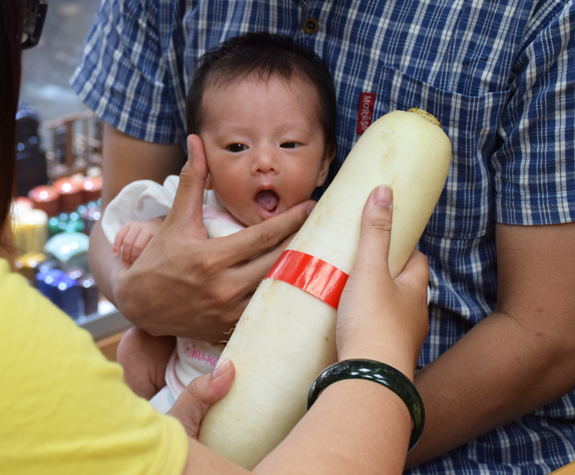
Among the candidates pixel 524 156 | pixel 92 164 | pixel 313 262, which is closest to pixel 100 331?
pixel 92 164

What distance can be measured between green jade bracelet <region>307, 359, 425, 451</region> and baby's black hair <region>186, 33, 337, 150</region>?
1.84 feet

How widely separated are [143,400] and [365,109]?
0.72m

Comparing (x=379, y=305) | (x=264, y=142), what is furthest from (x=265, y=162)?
(x=379, y=305)

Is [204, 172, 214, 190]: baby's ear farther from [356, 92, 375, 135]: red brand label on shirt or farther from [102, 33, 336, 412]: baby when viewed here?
[356, 92, 375, 135]: red brand label on shirt

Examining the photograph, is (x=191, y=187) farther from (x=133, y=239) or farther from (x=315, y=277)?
(x=315, y=277)

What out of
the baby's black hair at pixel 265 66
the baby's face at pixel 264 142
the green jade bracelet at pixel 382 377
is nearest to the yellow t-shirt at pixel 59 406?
the green jade bracelet at pixel 382 377

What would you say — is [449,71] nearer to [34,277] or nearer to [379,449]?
[379,449]

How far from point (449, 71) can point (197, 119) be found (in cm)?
50

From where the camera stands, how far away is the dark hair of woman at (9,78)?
616 millimetres

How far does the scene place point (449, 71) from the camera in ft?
3.08

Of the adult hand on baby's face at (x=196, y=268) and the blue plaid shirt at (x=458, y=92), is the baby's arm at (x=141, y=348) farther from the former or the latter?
the blue plaid shirt at (x=458, y=92)

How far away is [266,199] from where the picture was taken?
106 cm

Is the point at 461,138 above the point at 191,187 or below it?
above

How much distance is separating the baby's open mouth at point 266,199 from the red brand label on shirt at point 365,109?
0.22 m
